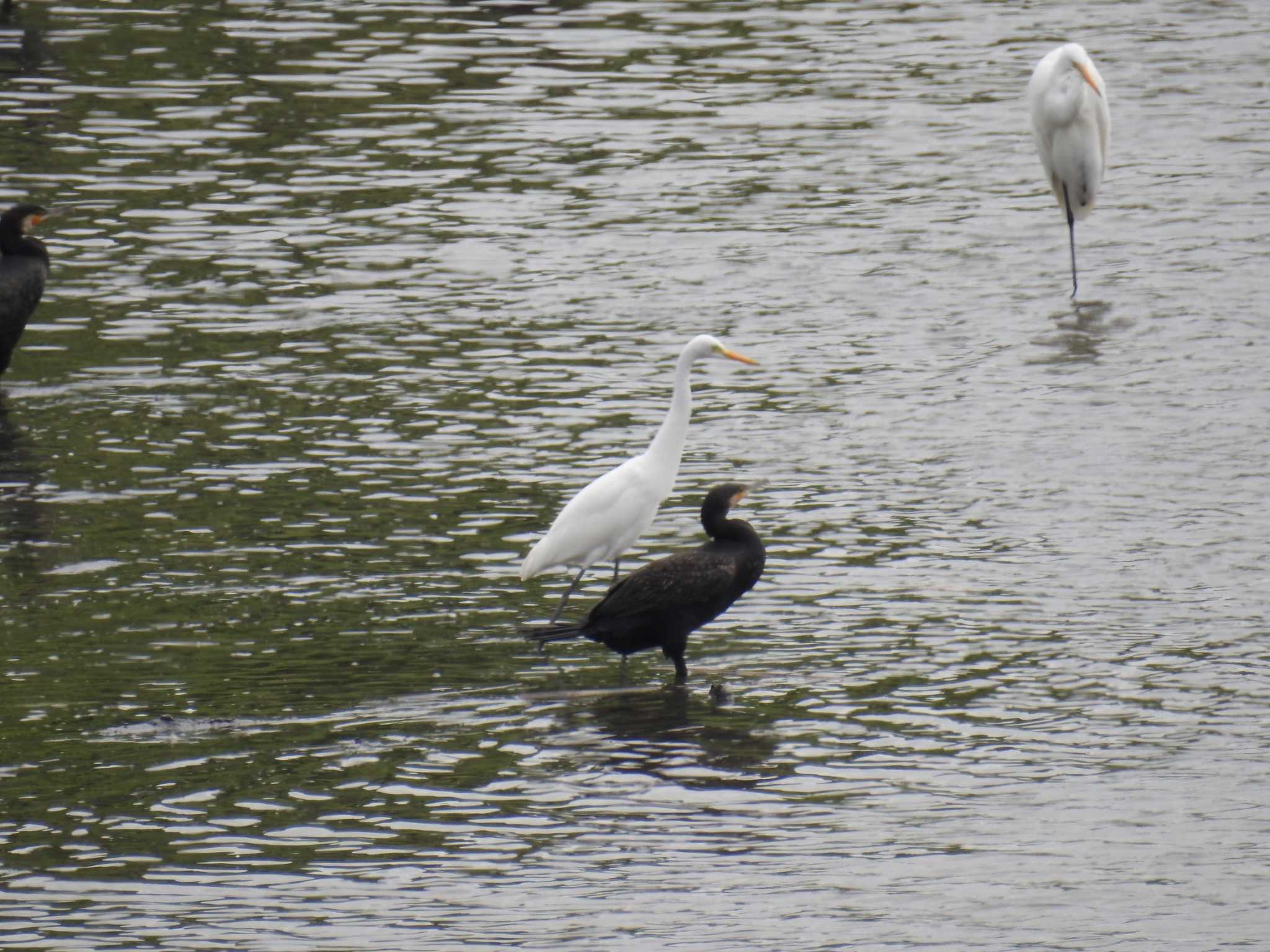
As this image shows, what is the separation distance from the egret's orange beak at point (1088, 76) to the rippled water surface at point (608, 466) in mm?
1247

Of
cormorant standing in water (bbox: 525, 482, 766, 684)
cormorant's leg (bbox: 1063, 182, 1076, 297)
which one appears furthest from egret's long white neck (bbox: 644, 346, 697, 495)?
cormorant's leg (bbox: 1063, 182, 1076, 297)

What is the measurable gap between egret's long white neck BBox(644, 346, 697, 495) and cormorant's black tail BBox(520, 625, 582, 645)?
91 cm

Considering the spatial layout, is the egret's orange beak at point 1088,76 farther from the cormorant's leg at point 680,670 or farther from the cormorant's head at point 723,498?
the cormorant's leg at point 680,670

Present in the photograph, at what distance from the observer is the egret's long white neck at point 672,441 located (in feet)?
35.6

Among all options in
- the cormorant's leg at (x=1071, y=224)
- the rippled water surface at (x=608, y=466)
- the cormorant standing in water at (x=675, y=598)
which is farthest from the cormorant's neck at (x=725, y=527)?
the cormorant's leg at (x=1071, y=224)

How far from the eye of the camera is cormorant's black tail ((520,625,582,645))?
33.5 ft

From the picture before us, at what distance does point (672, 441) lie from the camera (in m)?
10.9

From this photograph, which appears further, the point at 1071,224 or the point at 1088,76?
the point at 1088,76

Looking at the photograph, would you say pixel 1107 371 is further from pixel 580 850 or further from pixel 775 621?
pixel 580 850

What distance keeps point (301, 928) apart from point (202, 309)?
368 inches

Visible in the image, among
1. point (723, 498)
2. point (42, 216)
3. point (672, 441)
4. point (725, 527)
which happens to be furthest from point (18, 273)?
point (725, 527)

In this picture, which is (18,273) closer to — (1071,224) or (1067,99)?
(1071,224)

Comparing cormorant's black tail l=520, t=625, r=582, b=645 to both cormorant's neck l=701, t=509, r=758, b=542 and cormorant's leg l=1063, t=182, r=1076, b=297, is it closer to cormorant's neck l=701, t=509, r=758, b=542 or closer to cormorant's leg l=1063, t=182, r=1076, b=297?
cormorant's neck l=701, t=509, r=758, b=542

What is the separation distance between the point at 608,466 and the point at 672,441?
7.34 feet
